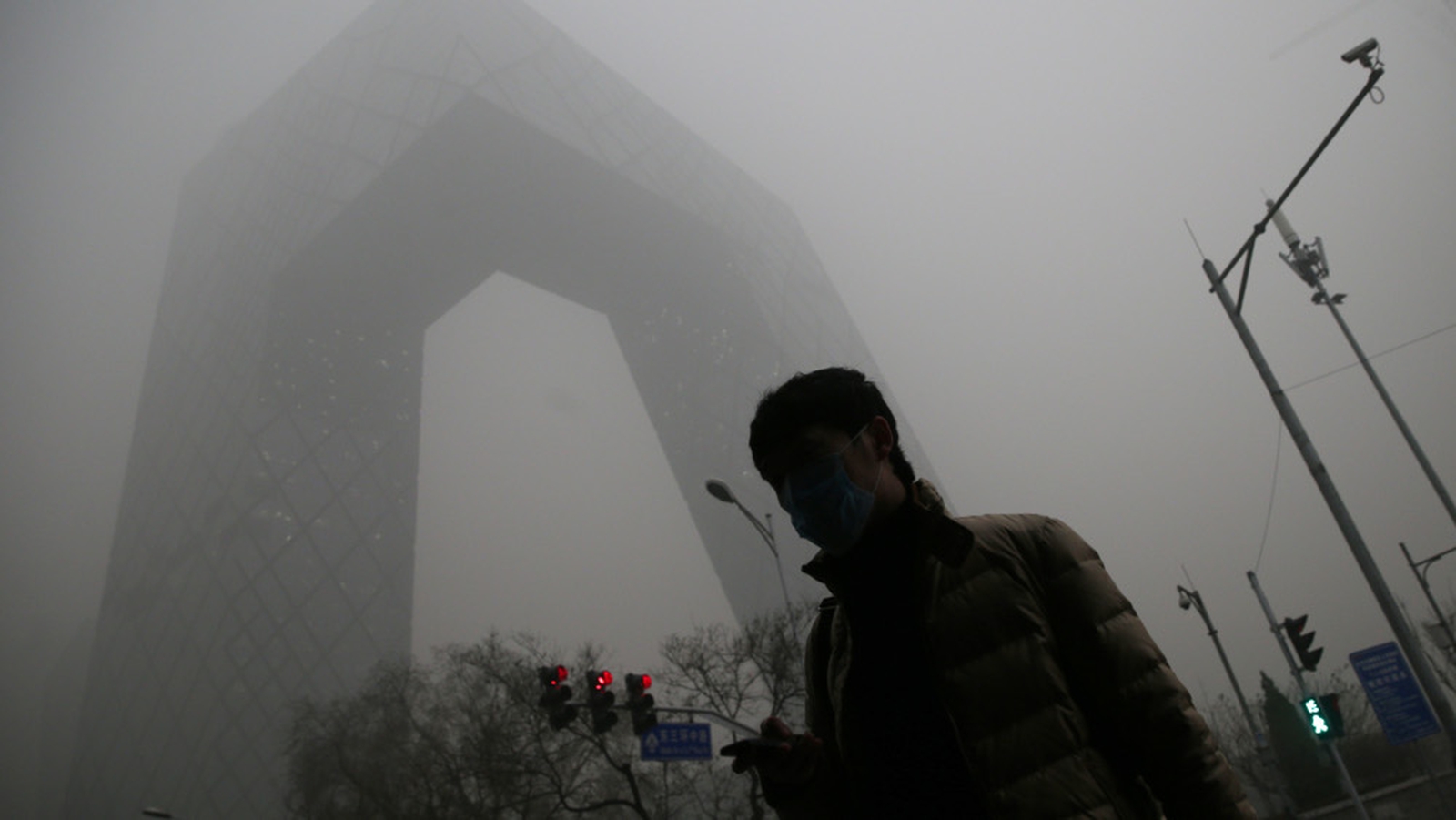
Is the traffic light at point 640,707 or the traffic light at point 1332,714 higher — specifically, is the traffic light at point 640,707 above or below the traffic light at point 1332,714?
above

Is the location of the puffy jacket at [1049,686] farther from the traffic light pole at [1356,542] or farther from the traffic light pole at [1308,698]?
the traffic light pole at [1308,698]

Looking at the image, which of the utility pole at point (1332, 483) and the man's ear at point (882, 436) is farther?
the utility pole at point (1332, 483)

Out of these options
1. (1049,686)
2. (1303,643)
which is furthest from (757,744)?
(1303,643)

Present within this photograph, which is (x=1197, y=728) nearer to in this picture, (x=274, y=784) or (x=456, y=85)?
(x=274, y=784)

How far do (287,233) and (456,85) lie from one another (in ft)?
37.2

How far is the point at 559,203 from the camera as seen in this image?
42.2m

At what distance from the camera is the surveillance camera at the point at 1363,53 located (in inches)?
211

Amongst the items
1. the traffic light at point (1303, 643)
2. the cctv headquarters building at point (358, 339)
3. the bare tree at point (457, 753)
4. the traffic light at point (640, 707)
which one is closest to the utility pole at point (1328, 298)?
the traffic light at point (1303, 643)

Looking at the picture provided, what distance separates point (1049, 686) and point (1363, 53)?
657 centimetres

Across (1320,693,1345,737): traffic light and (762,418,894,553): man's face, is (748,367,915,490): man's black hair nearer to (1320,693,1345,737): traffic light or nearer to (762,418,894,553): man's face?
(762,418,894,553): man's face

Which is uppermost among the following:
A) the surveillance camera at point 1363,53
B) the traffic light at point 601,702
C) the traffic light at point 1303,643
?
the surveillance camera at point 1363,53

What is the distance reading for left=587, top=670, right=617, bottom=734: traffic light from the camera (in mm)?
7719

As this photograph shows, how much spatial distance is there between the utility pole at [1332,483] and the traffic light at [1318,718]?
12.4 feet

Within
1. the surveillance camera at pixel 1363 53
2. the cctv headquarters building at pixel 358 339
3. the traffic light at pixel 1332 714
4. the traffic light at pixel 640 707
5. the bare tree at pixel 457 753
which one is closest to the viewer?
the surveillance camera at pixel 1363 53
